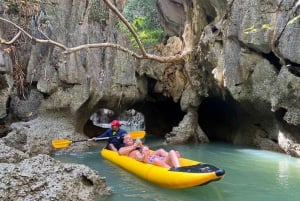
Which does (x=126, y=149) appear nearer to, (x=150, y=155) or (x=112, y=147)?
(x=112, y=147)

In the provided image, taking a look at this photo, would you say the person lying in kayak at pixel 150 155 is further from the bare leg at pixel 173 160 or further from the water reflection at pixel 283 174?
the water reflection at pixel 283 174

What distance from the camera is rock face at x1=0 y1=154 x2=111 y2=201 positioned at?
181 inches

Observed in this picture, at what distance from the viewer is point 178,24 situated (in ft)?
54.1

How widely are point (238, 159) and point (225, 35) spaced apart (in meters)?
4.21

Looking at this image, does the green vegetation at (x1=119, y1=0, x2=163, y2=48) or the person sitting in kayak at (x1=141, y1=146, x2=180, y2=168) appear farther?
the green vegetation at (x1=119, y1=0, x2=163, y2=48)

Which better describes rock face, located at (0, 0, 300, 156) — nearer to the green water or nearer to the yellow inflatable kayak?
the green water

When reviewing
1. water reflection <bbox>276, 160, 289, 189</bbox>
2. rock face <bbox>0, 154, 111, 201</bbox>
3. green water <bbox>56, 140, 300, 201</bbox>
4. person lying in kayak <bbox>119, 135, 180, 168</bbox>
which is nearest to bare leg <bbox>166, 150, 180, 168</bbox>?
person lying in kayak <bbox>119, 135, 180, 168</bbox>

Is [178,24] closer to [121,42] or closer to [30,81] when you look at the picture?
[121,42]

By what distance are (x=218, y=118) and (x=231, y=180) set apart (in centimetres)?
996

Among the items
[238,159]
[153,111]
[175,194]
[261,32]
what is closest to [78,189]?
[175,194]

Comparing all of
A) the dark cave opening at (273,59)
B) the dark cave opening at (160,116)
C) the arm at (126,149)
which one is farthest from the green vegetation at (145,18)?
the arm at (126,149)

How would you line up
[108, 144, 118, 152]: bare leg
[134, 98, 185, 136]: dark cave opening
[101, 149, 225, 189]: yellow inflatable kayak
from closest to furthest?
[101, 149, 225, 189]: yellow inflatable kayak
[108, 144, 118, 152]: bare leg
[134, 98, 185, 136]: dark cave opening

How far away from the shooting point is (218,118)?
1703 centimetres

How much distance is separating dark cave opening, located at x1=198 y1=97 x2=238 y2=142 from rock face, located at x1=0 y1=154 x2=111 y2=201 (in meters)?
9.76
